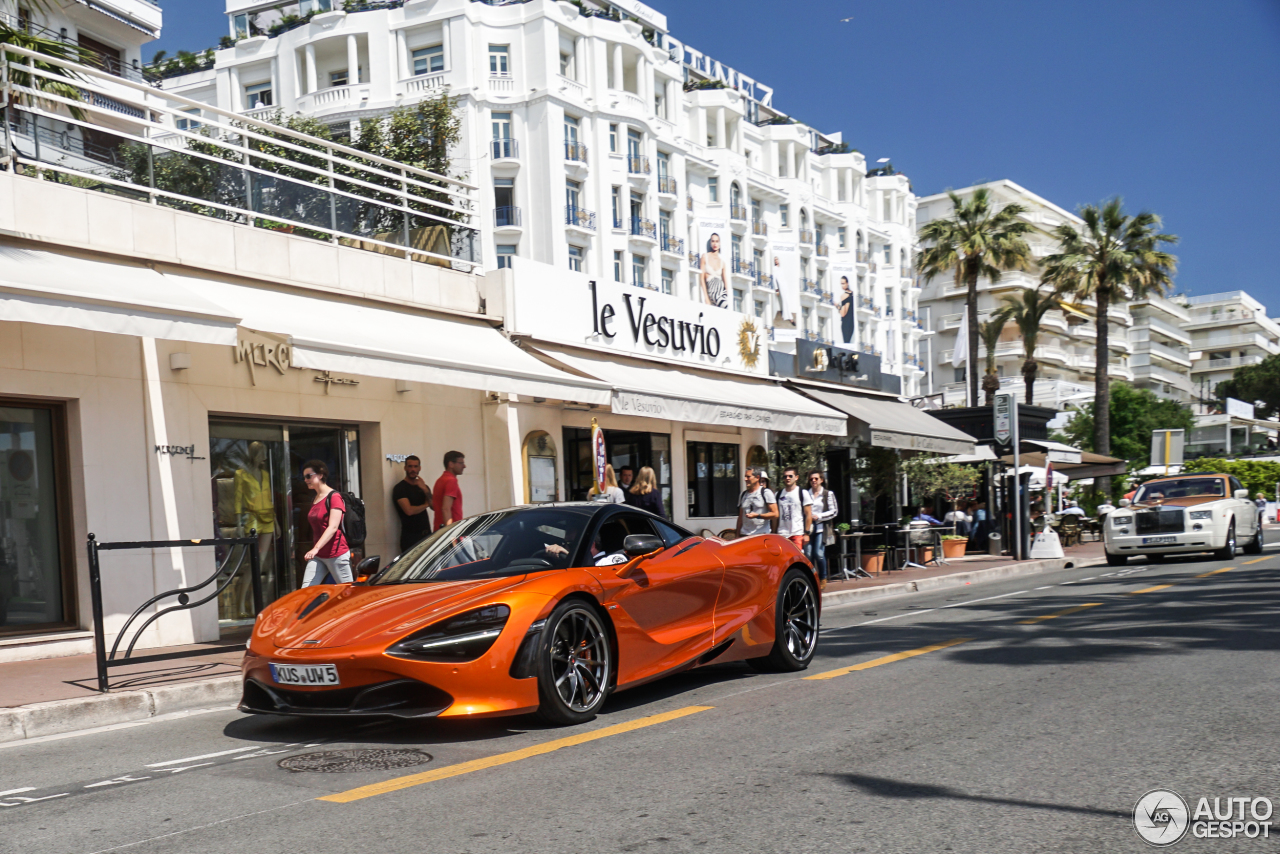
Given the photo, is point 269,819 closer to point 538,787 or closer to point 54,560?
point 538,787

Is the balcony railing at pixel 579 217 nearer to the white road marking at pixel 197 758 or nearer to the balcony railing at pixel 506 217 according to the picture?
the balcony railing at pixel 506 217

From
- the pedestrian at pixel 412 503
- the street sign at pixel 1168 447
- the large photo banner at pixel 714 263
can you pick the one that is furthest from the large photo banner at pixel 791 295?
the pedestrian at pixel 412 503

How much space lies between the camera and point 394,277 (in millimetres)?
14523

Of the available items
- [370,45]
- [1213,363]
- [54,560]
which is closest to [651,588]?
[54,560]

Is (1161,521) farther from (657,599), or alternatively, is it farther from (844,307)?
(844,307)

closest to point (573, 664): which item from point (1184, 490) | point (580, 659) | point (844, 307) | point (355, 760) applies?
point (580, 659)

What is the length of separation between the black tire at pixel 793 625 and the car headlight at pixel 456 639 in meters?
2.76

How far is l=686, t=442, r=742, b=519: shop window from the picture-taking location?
68.2 feet

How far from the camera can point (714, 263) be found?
4938 centimetres

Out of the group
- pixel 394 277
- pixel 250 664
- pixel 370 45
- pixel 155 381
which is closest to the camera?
pixel 250 664

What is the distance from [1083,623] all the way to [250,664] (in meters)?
7.59

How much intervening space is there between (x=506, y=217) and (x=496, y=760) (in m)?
48.4

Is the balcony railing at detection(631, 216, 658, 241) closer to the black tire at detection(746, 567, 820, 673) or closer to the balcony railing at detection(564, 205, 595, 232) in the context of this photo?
the balcony railing at detection(564, 205, 595, 232)

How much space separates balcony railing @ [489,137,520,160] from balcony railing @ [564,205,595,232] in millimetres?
3396
